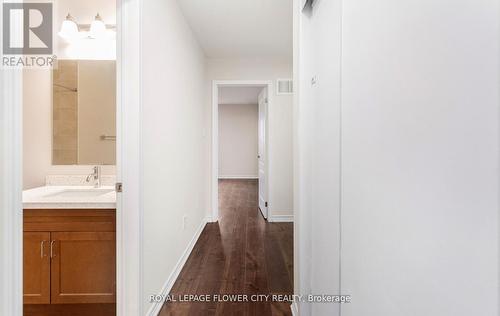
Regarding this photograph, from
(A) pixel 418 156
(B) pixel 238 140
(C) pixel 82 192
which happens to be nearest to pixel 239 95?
(B) pixel 238 140

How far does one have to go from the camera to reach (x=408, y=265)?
0.63 m

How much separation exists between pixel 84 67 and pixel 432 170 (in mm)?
2795

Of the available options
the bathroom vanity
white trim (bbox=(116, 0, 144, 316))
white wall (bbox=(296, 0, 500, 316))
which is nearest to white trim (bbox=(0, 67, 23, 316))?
white trim (bbox=(116, 0, 144, 316))

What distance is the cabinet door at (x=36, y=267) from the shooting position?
1757mm

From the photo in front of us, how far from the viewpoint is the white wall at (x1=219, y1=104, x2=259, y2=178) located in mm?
9820

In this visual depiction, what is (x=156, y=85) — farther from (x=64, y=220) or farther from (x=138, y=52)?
(x=64, y=220)

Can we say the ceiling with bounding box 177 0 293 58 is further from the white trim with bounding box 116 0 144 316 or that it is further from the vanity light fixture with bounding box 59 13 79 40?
the white trim with bounding box 116 0 144 316

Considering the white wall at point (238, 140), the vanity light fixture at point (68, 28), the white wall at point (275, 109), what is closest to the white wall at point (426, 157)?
the vanity light fixture at point (68, 28)

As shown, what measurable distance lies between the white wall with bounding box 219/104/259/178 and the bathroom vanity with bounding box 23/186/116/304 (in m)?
8.18

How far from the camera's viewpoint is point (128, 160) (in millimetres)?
1602

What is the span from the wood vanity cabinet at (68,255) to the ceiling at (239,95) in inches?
218

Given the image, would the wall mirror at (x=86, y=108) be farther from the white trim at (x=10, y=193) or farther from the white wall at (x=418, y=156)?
the white wall at (x=418, y=156)

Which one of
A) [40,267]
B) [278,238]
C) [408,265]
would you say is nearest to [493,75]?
[408,265]

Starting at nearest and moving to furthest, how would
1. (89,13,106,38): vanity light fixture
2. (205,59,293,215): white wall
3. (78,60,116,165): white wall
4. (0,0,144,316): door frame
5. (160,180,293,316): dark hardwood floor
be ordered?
(0,0,144,316): door frame < (160,180,293,316): dark hardwood floor < (89,13,106,38): vanity light fixture < (78,60,116,165): white wall < (205,59,293,215): white wall
